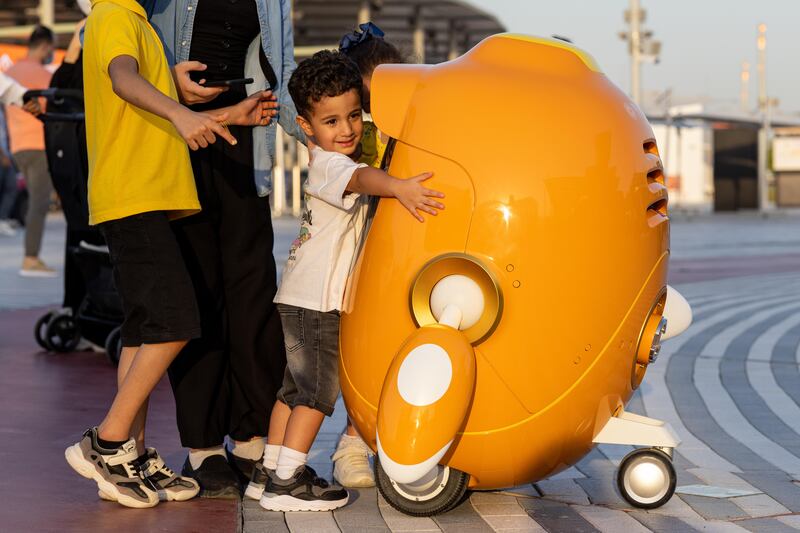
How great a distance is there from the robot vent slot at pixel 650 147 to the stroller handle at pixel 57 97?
3.84 m

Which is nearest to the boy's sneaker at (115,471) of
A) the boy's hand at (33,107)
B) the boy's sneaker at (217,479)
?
the boy's sneaker at (217,479)

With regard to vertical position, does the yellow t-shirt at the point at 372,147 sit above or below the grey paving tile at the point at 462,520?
above

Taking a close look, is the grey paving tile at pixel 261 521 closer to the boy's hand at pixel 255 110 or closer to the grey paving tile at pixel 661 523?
the grey paving tile at pixel 661 523

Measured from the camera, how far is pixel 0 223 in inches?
910

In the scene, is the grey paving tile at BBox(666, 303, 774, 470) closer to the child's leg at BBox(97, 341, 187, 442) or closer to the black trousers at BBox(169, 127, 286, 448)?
the black trousers at BBox(169, 127, 286, 448)

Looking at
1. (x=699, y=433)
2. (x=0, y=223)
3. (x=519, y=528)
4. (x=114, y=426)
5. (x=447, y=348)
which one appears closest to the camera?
(x=447, y=348)

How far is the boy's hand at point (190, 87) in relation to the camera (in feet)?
13.9

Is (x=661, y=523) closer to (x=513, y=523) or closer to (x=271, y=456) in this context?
(x=513, y=523)

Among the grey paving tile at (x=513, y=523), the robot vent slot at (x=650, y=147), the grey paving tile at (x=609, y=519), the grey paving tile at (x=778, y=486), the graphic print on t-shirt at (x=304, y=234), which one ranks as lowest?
the grey paving tile at (x=778, y=486)

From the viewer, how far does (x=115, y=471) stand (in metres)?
4.34

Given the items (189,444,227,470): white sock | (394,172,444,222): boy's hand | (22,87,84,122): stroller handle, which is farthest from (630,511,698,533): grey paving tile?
(22,87,84,122): stroller handle

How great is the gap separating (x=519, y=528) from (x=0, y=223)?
67.1ft

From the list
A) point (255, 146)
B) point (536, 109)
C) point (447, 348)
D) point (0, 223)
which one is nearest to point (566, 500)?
point (447, 348)

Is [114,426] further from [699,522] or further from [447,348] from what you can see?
[699,522]
